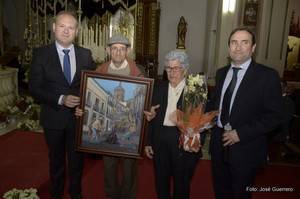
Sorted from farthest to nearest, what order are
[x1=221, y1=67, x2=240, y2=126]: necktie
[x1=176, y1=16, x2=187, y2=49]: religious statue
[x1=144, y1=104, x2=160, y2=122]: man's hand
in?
[x1=176, y1=16, x2=187, y2=49]: religious statue
[x1=144, y1=104, x2=160, y2=122]: man's hand
[x1=221, y1=67, x2=240, y2=126]: necktie

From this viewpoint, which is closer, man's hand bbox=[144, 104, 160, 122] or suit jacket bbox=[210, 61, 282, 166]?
suit jacket bbox=[210, 61, 282, 166]

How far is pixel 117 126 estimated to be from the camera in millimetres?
2371

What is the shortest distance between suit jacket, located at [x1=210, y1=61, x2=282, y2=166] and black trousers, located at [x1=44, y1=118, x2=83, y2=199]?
49.1 inches

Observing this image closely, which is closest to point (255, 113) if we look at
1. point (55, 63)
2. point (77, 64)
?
point (77, 64)

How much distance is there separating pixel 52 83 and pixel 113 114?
54cm

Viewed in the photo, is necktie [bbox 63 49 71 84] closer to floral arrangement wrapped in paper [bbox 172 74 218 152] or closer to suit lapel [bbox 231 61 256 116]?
floral arrangement wrapped in paper [bbox 172 74 218 152]

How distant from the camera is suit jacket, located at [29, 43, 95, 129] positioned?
2.40m

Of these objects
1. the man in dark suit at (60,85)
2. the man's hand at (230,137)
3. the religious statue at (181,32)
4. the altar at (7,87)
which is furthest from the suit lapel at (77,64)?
the religious statue at (181,32)

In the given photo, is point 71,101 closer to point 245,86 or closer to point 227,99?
point 227,99

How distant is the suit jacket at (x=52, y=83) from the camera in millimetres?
2404

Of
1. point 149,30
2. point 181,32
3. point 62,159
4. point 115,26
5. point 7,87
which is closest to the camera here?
point 62,159

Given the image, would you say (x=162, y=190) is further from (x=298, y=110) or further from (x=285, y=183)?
(x=298, y=110)

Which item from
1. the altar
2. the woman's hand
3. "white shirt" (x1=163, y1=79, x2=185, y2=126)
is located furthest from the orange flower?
the altar

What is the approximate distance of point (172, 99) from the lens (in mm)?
2322
